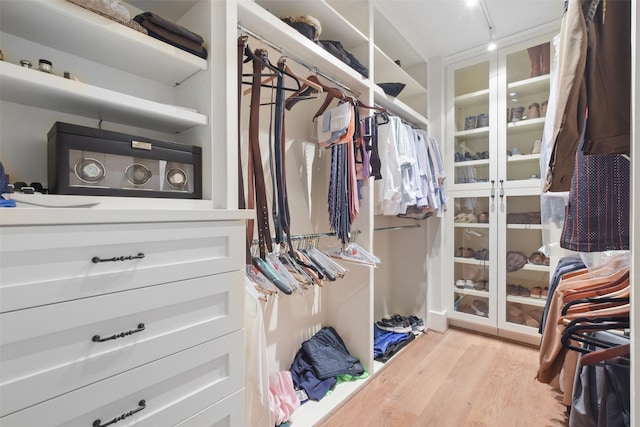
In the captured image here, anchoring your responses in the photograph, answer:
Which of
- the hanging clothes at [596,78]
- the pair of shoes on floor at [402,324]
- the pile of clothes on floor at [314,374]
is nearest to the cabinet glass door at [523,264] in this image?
the pair of shoes on floor at [402,324]

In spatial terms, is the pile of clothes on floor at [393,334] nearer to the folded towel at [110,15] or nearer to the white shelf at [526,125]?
the white shelf at [526,125]

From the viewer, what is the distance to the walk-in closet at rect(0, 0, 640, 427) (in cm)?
68

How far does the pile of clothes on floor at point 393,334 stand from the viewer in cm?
203

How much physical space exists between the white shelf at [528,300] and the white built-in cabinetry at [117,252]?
89.8 inches

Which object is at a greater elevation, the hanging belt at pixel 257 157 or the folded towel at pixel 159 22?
the folded towel at pixel 159 22

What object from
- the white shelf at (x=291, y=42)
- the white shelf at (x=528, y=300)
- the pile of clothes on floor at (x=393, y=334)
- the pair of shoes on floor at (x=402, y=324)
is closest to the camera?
the white shelf at (x=291, y=42)

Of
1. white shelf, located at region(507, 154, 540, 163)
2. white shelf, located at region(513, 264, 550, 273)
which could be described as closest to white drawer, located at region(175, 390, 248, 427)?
white shelf, located at region(513, 264, 550, 273)

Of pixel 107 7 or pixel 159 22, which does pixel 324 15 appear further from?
pixel 107 7

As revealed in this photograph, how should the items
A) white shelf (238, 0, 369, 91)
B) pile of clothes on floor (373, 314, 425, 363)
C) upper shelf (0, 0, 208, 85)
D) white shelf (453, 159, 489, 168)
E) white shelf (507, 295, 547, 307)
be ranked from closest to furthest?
upper shelf (0, 0, 208, 85) → white shelf (238, 0, 369, 91) → pile of clothes on floor (373, 314, 425, 363) → white shelf (507, 295, 547, 307) → white shelf (453, 159, 489, 168)

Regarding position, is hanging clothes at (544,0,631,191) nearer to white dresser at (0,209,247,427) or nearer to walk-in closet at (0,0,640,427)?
walk-in closet at (0,0,640,427)

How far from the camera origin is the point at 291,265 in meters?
1.39

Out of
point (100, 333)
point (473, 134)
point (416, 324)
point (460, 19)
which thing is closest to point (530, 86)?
point (473, 134)

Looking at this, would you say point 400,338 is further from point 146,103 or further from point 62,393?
point 146,103

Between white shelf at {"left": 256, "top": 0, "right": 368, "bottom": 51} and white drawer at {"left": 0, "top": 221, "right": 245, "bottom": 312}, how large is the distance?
3.32 ft
